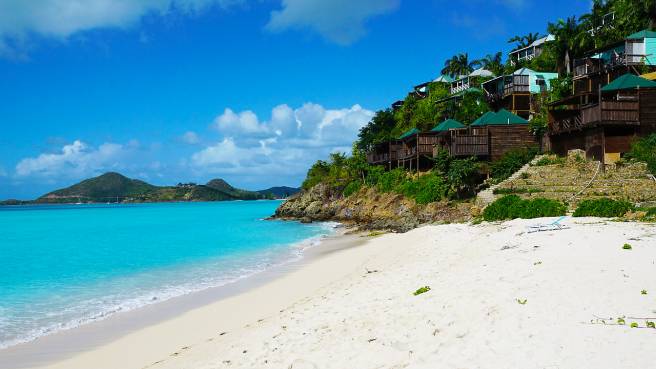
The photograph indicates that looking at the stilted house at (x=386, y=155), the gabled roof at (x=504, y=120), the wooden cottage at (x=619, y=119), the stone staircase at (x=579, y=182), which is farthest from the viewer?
the stilted house at (x=386, y=155)

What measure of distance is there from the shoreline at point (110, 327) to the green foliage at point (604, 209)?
13.2m

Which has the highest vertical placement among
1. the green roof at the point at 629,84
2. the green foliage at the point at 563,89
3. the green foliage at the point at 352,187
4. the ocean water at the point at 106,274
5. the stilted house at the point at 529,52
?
Answer: the stilted house at the point at 529,52

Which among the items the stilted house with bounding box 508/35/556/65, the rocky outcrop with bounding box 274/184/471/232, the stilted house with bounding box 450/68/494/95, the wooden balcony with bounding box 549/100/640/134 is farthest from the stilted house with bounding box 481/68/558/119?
the wooden balcony with bounding box 549/100/640/134

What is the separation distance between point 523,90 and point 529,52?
24130 mm

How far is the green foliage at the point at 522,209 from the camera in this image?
22.2 metres

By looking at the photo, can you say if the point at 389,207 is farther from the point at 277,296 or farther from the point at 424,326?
the point at 424,326

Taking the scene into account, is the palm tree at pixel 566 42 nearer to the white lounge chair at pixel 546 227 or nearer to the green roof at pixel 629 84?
the green roof at pixel 629 84

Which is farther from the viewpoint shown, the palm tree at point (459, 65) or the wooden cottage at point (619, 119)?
the palm tree at point (459, 65)

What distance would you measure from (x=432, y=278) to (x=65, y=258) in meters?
27.1

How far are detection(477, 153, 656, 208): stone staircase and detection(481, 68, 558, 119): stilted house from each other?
20787 mm

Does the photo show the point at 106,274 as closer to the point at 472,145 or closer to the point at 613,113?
the point at 472,145

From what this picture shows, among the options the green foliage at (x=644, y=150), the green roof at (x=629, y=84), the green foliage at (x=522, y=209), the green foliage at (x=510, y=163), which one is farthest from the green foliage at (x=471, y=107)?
the green foliage at (x=522, y=209)

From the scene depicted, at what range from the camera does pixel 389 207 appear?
1724 inches

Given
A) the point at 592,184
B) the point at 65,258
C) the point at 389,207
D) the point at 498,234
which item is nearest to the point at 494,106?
the point at 389,207
